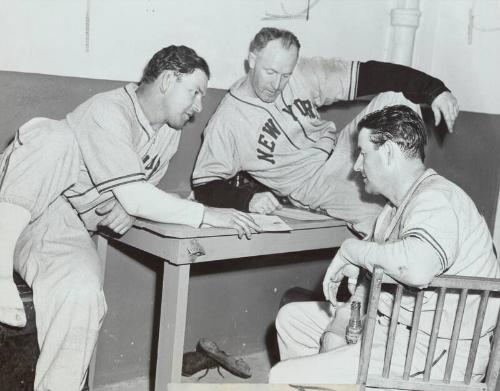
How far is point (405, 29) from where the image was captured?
4.16 m

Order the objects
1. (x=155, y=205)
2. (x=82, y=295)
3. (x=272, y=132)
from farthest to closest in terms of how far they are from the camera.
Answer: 1. (x=272, y=132)
2. (x=155, y=205)
3. (x=82, y=295)

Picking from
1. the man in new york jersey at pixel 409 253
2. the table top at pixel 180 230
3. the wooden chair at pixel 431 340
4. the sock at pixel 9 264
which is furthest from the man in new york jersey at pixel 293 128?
the wooden chair at pixel 431 340

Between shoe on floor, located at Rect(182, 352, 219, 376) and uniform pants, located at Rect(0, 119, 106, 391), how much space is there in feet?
3.39

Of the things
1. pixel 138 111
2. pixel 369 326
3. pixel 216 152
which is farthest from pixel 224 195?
pixel 369 326

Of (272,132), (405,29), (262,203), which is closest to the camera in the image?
A: (262,203)

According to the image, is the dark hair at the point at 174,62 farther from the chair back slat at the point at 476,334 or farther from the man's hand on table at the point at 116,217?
the chair back slat at the point at 476,334

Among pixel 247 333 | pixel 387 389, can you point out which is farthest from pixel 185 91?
pixel 247 333

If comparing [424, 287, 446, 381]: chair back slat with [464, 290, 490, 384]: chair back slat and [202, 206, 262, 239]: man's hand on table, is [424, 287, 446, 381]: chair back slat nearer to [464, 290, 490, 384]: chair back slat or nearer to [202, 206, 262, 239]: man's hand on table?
[464, 290, 490, 384]: chair back slat

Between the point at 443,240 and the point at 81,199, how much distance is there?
144 centimetres

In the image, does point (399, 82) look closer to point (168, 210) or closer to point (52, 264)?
point (168, 210)

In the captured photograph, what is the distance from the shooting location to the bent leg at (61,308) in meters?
2.38

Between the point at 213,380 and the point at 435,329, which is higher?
the point at 435,329

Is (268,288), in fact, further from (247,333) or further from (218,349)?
(218,349)

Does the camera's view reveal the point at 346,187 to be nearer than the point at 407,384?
No
